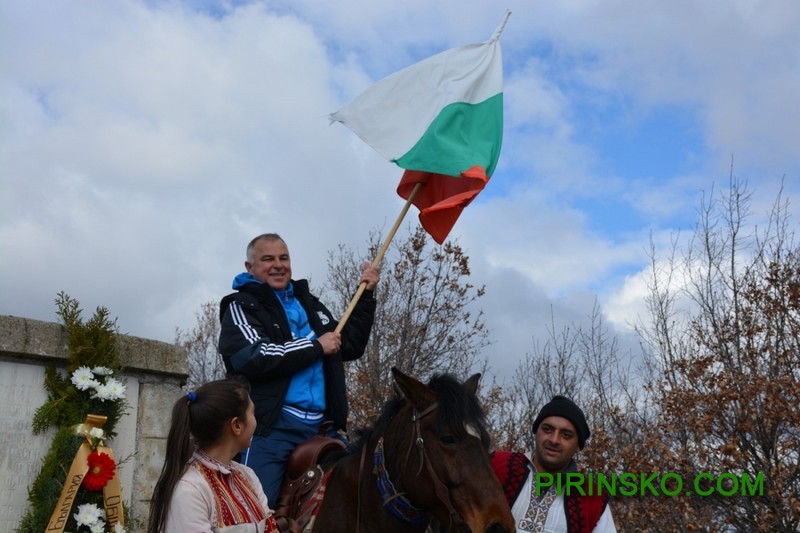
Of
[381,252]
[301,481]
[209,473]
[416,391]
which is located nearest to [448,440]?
[416,391]

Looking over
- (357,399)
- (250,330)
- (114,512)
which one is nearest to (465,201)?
(250,330)

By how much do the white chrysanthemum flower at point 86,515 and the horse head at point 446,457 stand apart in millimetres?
2523

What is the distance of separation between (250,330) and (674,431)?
19.7 feet

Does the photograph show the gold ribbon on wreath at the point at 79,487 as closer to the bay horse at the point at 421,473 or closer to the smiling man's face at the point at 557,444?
the bay horse at the point at 421,473

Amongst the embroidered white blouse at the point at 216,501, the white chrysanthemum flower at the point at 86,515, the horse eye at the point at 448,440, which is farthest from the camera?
the white chrysanthemum flower at the point at 86,515

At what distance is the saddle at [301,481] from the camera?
4.67 m

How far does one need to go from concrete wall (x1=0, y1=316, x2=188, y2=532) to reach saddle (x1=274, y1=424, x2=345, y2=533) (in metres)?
2.05

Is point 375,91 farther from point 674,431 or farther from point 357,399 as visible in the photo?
point 357,399

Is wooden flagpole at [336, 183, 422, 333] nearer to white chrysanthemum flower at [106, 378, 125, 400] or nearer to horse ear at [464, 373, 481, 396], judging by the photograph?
horse ear at [464, 373, 481, 396]

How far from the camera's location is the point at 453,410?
4.24 meters

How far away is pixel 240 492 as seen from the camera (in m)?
3.58

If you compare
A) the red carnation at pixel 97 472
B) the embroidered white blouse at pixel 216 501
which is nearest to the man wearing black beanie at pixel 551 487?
the embroidered white blouse at pixel 216 501

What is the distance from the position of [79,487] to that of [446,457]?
301cm

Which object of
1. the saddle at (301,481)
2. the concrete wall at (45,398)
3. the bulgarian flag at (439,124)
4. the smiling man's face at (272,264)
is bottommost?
the saddle at (301,481)
